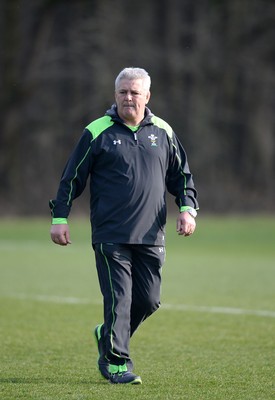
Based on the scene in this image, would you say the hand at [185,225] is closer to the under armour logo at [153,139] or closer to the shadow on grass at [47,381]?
the under armour logo at [153,139]

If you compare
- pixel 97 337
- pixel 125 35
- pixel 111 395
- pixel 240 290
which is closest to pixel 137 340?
pixel 97 337

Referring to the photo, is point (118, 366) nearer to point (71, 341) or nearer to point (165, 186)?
point (165, 186)

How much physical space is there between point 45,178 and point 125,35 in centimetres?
778

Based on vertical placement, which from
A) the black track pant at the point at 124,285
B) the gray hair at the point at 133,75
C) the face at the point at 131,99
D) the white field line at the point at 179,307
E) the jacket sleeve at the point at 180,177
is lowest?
the white field line at the point at 179,307

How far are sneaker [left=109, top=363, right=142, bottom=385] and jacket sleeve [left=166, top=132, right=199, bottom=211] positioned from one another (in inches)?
48.1

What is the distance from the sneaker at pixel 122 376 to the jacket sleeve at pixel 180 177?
1.22m

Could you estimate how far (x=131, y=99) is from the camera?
7215 mm

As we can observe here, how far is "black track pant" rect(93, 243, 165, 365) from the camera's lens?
7.20 m

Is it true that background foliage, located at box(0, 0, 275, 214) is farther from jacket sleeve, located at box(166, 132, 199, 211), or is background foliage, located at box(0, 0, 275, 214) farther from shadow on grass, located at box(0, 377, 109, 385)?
shadow on grass, located at box(0, 377, 109, 385)

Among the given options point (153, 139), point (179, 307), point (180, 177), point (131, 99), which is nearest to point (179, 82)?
point (179, 307)

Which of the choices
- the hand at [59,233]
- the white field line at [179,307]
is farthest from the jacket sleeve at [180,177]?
the white field line at [179,307]

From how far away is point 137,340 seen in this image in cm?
995

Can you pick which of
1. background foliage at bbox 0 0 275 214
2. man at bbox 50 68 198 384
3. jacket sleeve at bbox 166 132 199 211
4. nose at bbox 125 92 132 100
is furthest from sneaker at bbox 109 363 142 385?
background foliage at bbox 0 0 275 214

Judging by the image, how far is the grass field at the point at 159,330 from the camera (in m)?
7.10
